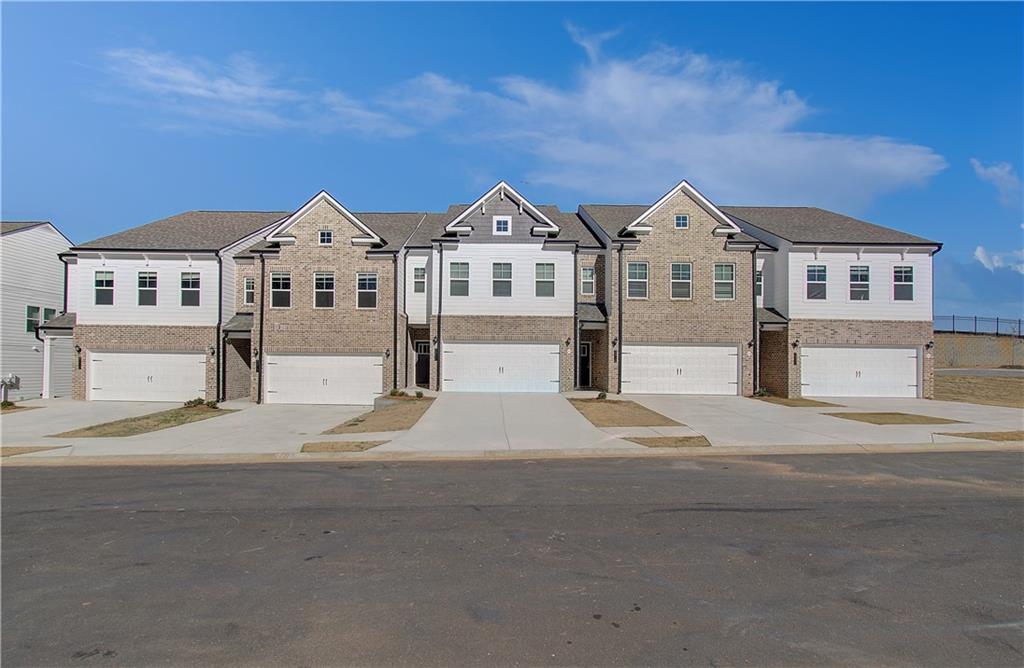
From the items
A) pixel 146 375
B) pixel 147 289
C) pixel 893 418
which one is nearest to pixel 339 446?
pixel 893 418

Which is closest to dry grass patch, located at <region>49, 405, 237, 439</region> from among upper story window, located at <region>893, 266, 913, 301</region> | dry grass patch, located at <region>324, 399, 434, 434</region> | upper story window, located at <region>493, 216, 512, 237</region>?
dry grass patch, located at <region>324, 399, 434, 434</region>

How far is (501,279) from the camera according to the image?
25797 millimetres

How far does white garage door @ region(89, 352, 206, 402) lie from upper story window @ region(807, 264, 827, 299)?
26.3m

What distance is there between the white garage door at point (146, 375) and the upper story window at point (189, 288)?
2274 mm

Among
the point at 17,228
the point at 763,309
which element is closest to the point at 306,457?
the point at 763,309

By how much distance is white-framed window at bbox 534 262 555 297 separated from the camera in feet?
84.5

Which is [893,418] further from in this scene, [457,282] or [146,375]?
[146,375]

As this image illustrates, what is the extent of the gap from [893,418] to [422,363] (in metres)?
19.4

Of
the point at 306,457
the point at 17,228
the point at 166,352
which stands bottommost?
the point at 306,457

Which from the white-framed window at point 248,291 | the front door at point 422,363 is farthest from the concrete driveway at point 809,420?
the white-framed window at point 248,291

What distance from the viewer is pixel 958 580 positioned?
548 cm

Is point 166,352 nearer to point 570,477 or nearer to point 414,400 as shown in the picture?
point 414,400

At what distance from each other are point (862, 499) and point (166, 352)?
88.0 feet

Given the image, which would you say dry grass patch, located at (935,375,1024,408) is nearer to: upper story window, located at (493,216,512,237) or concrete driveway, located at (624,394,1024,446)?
concrete driveway, located at (624,394,1024,446)
